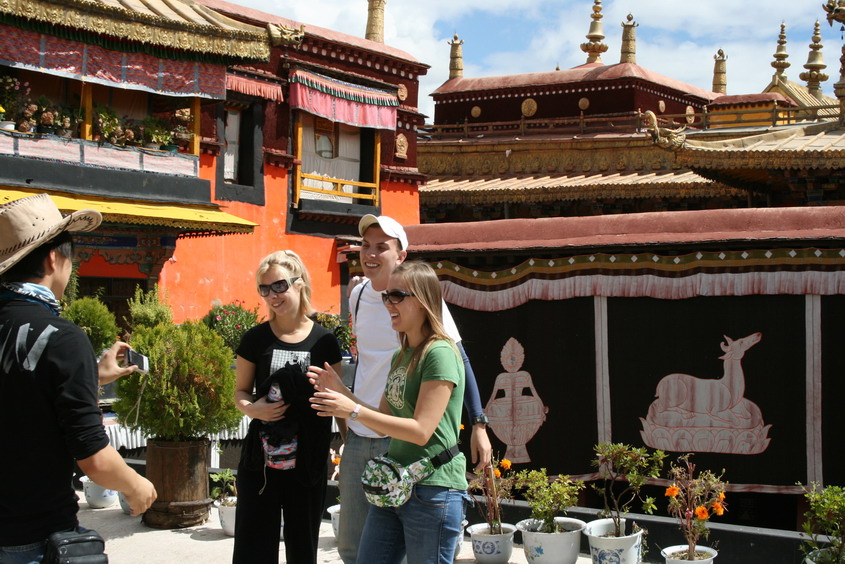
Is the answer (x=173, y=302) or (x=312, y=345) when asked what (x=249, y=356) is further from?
(x=173, y=302)

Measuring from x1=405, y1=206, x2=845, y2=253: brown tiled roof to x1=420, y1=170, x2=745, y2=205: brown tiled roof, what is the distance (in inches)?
525

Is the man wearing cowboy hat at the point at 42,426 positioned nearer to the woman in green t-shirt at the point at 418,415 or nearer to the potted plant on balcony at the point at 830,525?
the woman in green t-shirt at the point at 418,415

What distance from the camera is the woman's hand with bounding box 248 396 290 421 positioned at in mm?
4707

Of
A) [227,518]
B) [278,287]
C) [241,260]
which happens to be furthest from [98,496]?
[241,260]

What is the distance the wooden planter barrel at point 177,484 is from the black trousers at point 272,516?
2.63 metres

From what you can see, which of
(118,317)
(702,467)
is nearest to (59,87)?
(118,317)

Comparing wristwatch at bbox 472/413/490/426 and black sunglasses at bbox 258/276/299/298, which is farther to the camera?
black sunglasses at bbox 258/276/299/298

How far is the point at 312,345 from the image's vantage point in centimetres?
487

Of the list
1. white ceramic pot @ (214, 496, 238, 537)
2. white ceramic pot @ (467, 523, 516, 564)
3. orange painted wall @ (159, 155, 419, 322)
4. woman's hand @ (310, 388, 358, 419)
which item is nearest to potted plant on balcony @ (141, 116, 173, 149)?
orange painted wall @ (159, 155, 419, 322)

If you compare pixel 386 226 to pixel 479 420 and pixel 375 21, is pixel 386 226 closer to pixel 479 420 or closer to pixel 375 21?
pixel 479 420

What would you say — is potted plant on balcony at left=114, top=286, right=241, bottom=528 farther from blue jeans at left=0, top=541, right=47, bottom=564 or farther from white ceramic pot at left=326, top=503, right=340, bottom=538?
blue jeans at left=0, top=541, right=47, bottom=564

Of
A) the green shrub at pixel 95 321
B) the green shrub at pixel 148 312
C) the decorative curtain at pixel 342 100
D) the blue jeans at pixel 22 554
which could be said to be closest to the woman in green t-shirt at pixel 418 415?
the blue jeans at pixel 22 554

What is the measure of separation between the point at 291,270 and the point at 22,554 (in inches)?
82.1

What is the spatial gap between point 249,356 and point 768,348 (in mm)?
4758
